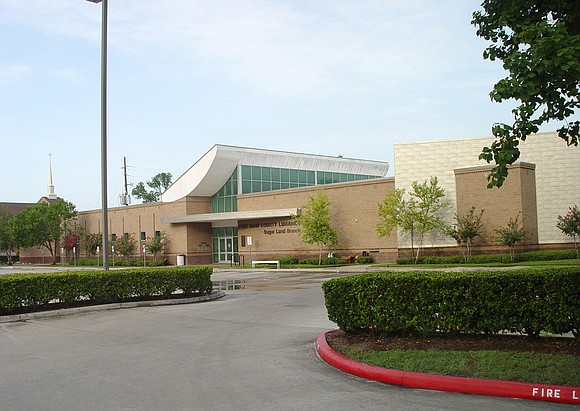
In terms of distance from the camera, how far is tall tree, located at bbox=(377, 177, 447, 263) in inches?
1508

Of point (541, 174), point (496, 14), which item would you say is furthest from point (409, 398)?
point (541, 174)

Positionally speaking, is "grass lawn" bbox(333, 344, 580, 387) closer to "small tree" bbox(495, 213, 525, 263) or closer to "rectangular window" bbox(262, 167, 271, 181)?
"small tree" bbox(495, 213, 525, 263)

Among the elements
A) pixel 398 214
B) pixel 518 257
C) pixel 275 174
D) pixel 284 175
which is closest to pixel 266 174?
pixel 275 174

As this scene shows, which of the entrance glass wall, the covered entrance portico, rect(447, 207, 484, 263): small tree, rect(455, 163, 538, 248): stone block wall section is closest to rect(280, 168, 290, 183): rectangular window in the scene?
the covered entrance portico

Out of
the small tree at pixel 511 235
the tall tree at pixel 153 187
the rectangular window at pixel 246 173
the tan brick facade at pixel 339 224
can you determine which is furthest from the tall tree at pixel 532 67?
the tall tree at pixel 153 187

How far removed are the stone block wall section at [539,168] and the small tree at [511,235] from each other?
2826 mm

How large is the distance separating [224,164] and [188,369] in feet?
152

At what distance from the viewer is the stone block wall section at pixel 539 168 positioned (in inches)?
1465

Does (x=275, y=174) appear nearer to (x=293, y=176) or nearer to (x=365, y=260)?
(x=293, y=176)

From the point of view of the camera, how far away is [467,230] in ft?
119

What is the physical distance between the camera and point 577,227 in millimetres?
34531

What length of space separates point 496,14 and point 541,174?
31676 mm

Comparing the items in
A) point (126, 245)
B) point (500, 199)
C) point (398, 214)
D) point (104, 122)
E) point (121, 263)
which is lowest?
point (121, 263)

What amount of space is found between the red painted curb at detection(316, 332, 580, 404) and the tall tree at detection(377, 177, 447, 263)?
2996cm
